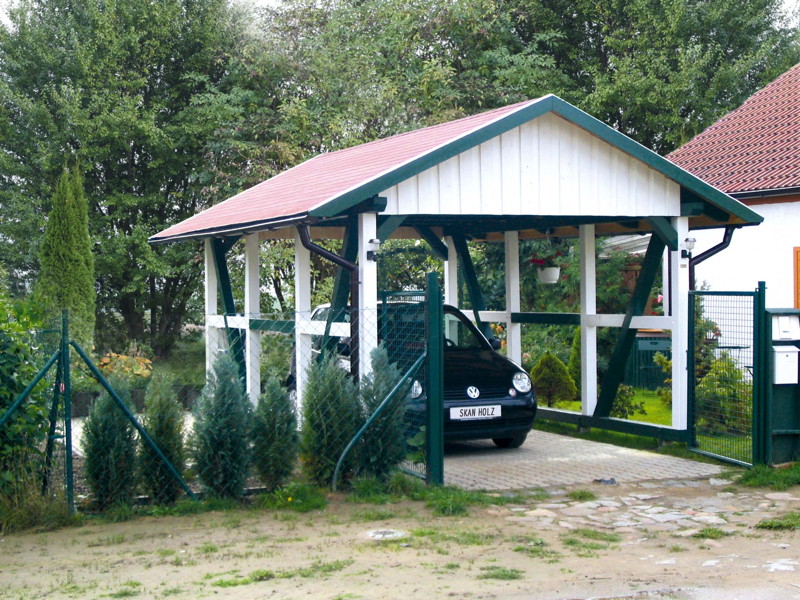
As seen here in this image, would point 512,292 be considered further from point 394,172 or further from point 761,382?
point 394,172

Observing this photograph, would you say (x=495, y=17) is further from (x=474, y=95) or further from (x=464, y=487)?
(x=464, y=487)

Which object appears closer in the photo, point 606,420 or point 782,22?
point 606,420

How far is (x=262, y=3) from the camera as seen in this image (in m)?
25.6

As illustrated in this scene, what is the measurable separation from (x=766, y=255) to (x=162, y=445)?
1128 cm

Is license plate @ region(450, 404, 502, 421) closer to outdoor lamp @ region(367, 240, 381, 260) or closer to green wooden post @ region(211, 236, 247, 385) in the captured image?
outdoor lamp @ region(367, 240, 381, 260)

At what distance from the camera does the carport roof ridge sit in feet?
31.3

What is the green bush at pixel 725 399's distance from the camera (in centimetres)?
1038

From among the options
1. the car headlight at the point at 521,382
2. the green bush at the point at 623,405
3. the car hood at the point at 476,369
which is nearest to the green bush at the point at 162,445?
the car hood at the point at 476,369

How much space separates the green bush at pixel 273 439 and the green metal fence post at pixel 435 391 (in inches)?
50.5

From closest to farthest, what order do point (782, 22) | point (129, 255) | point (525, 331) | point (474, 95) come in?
point (525, 331), point (129, 255), point (474, 95), point (782, 22)

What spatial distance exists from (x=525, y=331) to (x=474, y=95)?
318 inches

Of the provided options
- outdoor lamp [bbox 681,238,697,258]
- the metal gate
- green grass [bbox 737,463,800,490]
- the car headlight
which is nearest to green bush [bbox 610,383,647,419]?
the metal gate

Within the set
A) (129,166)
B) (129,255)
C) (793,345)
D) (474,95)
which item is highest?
(474,95)

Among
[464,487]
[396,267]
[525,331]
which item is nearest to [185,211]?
[396,267]
